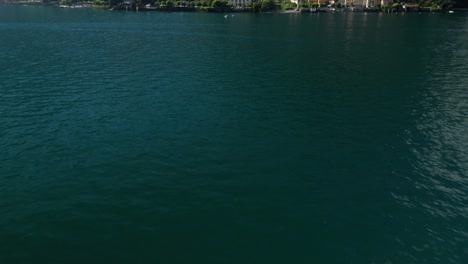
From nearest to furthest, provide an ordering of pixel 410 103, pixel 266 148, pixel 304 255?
pixel 304 255
pixel 266 148
pixel 410 103

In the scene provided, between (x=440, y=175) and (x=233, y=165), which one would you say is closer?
(x=440, y=175)

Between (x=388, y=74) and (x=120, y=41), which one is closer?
(x=388, y=74)

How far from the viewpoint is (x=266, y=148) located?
165 feet

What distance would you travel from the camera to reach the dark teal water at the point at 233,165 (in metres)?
33.0

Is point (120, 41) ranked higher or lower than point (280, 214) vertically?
higher

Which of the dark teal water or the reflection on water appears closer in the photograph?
the dark teal water

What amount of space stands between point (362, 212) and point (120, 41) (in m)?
128

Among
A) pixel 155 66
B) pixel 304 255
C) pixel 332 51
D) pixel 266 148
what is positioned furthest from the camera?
pixel 332 51

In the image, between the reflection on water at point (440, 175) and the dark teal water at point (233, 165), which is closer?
the dark teal water at point (233, 165)

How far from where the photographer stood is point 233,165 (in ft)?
150

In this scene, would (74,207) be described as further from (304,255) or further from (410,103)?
(410,103)

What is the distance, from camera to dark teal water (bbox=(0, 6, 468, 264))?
1299 inches

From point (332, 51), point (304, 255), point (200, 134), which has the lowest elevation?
point (304, 255)

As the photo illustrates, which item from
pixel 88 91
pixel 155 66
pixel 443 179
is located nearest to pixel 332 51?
pixel 155 66
